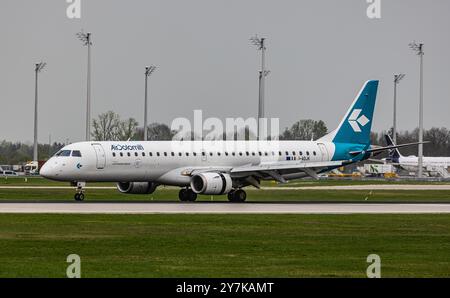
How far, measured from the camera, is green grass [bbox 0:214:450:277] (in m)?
29.5

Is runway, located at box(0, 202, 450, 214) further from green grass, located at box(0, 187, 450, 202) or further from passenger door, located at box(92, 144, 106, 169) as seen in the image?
green grass, located at box(0, 187, 450, 202)

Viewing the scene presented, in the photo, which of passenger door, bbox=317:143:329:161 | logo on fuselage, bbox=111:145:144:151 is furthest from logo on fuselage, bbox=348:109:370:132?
logo on fuselage, bbox=111:145:144:151

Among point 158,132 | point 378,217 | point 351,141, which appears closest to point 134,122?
point 158,132

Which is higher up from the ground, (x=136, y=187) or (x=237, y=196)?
(x=136, y=187)

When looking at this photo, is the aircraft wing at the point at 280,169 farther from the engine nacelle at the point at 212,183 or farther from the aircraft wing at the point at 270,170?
the engine nacelle at the point at 212,183

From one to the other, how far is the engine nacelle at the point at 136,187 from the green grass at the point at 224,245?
66.0ft

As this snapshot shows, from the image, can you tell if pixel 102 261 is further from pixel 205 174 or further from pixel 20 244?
pixel 205 174

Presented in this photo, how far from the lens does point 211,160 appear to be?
7194 centimetres

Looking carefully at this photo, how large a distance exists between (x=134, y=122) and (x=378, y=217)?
150m

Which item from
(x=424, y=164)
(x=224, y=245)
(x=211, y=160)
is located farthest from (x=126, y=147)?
(x=424, y=164)

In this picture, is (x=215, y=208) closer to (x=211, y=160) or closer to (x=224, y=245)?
(x=211, y=160)

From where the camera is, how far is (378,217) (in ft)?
169

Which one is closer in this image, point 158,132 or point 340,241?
point 340,241

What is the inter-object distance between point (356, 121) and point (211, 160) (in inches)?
476
